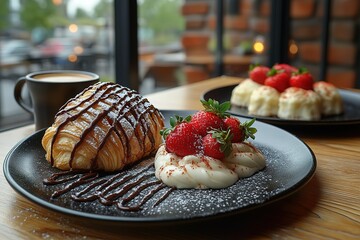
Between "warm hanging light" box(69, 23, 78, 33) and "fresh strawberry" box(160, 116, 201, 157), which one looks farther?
"warm hanging light" box(69, 23, 78, 33)

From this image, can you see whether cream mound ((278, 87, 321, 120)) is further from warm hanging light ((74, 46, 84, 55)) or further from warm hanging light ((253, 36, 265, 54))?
warm hanging light ((253, 36, 265, 54))

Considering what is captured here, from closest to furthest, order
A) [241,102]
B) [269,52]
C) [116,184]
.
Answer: [116,184]
[241,102]
[269,52]

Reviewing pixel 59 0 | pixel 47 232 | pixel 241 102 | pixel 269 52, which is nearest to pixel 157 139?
pixel 47 232

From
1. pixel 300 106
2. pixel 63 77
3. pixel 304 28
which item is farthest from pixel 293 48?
pixel 63 77

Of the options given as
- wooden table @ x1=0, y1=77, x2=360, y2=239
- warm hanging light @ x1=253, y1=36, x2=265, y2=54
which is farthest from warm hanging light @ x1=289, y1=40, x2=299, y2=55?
wooden table @ x1=0, y1=77, x2=360, y2=239

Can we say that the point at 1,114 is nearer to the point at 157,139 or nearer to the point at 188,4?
the point at 188,4

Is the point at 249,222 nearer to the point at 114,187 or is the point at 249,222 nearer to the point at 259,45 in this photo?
the point at 114,187
